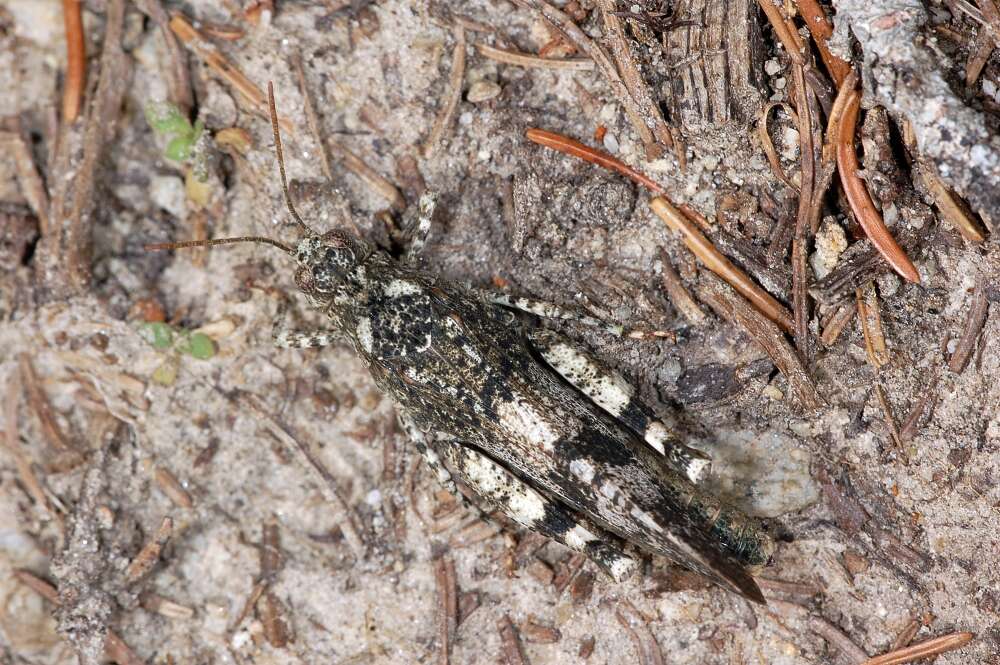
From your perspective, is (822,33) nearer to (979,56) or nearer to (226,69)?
(979,56)

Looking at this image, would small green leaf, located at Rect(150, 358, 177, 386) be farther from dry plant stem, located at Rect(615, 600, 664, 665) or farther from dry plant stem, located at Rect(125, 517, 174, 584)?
dry plant stem, located at Rect(615, 600, 664, 665)

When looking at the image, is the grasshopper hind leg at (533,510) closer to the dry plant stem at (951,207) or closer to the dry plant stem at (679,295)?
the dry plant stem at (679,295)

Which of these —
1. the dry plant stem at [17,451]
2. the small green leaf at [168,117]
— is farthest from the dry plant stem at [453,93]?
the dry plant stem at [17,451]

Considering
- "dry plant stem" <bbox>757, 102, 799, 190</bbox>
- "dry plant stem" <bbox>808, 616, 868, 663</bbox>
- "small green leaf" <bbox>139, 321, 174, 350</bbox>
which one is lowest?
"dry plant stem" <bbox>808, 616, 868, 663</bbox>

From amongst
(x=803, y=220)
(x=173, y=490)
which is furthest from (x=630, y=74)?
(x=173, y=490)

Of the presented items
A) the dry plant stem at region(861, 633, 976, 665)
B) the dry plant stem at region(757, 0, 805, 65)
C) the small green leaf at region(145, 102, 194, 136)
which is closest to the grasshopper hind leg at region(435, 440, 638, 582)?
the dry plant stem at region(861, 633, 976, 665)

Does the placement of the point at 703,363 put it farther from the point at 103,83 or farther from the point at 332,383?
the point at 103,83
